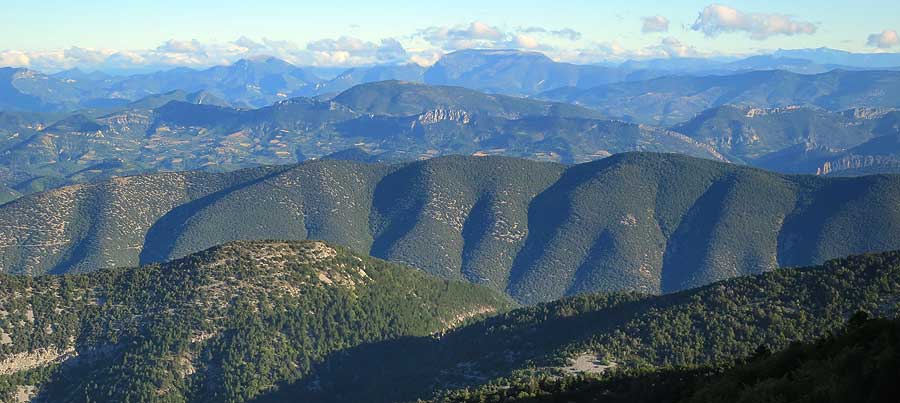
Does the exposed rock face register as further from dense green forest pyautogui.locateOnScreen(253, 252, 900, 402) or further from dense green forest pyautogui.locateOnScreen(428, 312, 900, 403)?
dense green forest pyautogui.locateOnScreen(428, 312, 900, 403)

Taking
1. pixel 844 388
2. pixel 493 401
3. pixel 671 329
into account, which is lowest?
pixel 671 329

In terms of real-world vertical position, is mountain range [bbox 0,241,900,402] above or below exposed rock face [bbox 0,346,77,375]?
above

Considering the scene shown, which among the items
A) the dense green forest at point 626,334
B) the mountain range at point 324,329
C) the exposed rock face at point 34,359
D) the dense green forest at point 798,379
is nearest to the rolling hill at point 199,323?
the exposed rock face at point 34,359

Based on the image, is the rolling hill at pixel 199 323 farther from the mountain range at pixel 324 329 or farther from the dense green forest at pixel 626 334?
the dense green forest at pixel 626 334

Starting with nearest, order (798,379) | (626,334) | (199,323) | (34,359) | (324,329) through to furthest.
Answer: (798,379)
(626,334)
(34,359)
(199,323)
(324,329)

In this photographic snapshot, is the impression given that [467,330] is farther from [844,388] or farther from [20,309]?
[844,388]

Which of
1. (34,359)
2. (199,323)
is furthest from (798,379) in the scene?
(34,359)

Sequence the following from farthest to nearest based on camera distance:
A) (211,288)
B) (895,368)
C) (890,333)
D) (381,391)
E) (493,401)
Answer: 1. (211,288)
2. (381,391)
3. (493,401)
4. (890,333)
5. (895,368)

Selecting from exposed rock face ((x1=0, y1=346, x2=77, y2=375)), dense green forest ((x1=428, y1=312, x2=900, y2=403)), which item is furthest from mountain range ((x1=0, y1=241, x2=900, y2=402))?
dense green forest ((x1=428, y1=312, x2=900, y2=403))

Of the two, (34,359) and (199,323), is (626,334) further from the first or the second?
(34,359)

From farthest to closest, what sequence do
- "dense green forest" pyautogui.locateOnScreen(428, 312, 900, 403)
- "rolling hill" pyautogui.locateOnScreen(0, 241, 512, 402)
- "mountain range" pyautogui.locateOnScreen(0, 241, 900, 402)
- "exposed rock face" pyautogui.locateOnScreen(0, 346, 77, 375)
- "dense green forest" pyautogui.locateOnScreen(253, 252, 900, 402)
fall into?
"exposed rock face" pyautogui.locateOnScreen(0, 346, 77, 375) < "rolling hill" pyautogui.locateOnScreen(0, 241, 512, 402) < "mountain range" pyautogui.locateOnScreen(0, 241, 900, 402) < "dense green forest" pyautogui.locateOnScreen(253, 252, 900, 402) < "dense green forest" pyautogui.locateOnScreen(428, 312, 900, 403)

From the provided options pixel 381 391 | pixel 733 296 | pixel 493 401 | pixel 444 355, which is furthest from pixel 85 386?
pixel 733 296
